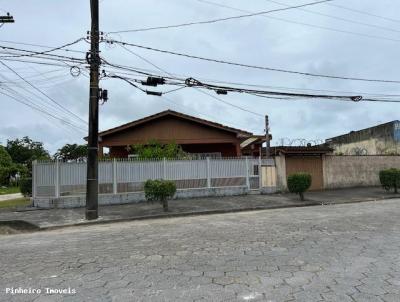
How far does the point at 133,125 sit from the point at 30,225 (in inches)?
459

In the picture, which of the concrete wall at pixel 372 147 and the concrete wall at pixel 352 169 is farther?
the concrete wall at pixel 372 147

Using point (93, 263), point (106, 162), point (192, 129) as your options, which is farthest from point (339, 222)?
point (192, 129)

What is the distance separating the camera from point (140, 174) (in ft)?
67.5

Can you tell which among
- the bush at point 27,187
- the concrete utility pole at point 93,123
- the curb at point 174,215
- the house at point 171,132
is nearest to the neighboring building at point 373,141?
the house at point 171,132

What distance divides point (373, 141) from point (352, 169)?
36.8 feet

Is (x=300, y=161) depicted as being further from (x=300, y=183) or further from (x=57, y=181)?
(x=57, y=181)

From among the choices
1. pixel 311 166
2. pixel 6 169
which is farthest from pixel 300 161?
pixel 6 169

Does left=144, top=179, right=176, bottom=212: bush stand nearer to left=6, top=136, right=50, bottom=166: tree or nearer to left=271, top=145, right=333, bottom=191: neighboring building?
left=271, top=145, right=333, bottom=191: neighboring building

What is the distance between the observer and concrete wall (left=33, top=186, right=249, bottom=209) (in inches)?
735

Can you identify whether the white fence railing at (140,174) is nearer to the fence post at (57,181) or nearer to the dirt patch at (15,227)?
the fence post at (57,181)

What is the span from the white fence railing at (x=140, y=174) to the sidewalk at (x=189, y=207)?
1144 millimetres

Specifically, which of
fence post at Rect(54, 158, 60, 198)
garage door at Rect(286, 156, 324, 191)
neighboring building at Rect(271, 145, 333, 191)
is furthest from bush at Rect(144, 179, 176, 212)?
garage door at Rect(286, 156, 324, 191)

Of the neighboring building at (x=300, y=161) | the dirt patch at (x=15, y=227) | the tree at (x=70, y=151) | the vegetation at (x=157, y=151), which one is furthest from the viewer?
the tree at (x=70, y=151)

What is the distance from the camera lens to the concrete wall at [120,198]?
1867cm
